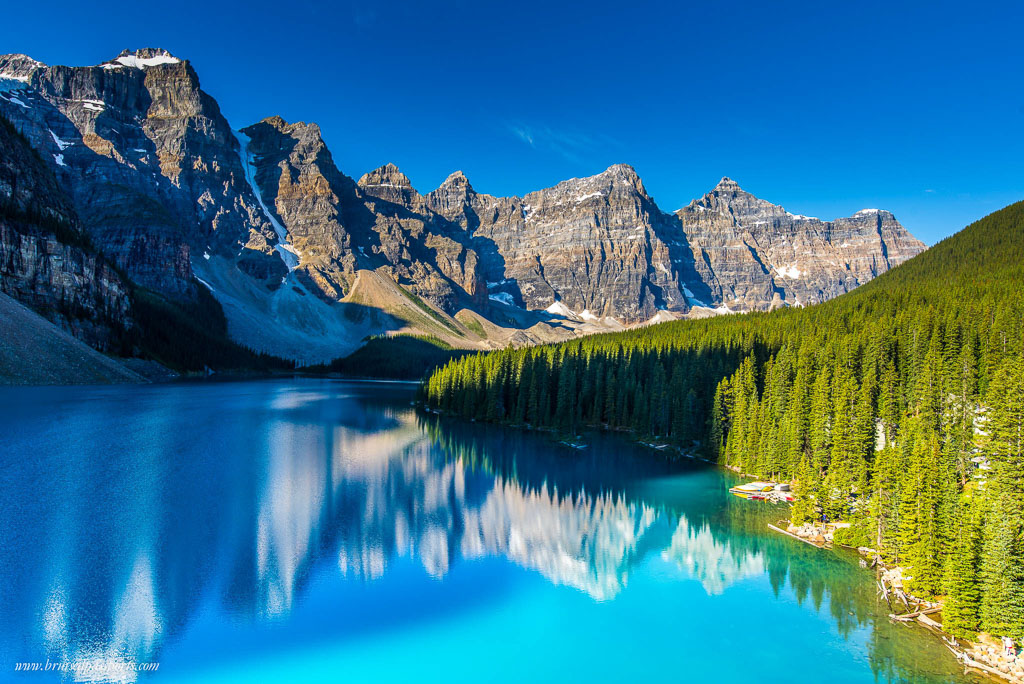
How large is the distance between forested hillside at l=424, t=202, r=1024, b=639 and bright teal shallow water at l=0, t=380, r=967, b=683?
3.83 metres

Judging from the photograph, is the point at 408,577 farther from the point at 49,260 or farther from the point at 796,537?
the point at 49,260

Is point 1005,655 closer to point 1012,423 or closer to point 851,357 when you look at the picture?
point 1012,423

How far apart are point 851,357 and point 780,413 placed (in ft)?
29.0

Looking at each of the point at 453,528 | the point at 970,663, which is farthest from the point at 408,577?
the point at 970,663

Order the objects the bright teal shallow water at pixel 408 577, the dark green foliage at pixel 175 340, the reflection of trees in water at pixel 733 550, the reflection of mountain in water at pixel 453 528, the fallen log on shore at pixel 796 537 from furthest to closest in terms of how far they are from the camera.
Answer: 1. the dark green foliage at pixel 175 340
2. the fallen log on shore at pixel 796 537
3. the reflection of mountain in water at pixel 453 528
4. the reflection of trees in water at pixel 733 550
5. the bright teal shallow water at pixel 408 577


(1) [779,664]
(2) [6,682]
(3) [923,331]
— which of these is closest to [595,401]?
(3) [923,331]

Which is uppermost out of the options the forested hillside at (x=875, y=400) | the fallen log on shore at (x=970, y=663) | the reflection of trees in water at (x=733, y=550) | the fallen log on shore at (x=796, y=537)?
the forested hillside at (x=875, y=400)

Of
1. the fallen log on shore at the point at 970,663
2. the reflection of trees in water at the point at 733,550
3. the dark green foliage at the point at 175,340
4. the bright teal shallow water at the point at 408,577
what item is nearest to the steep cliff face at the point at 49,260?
the dark green foliage at the point at 175,340

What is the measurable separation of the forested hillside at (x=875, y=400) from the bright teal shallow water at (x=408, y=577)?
3.83 m

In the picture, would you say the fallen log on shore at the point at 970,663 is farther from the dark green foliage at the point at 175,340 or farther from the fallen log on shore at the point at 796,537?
the dark green foliage at the point at 175,340

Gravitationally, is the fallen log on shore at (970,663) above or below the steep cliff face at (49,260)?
below

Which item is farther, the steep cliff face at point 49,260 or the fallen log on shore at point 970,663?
the steep cliff face at point 49,260

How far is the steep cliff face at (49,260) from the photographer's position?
118 metres

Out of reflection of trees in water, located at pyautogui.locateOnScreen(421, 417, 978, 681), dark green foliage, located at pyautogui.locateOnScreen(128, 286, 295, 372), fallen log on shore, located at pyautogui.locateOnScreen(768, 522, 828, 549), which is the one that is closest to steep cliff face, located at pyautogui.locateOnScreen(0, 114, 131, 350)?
dark green foliage, located at pyautogui.locateOnScreen(128, 286, 295, 372)
